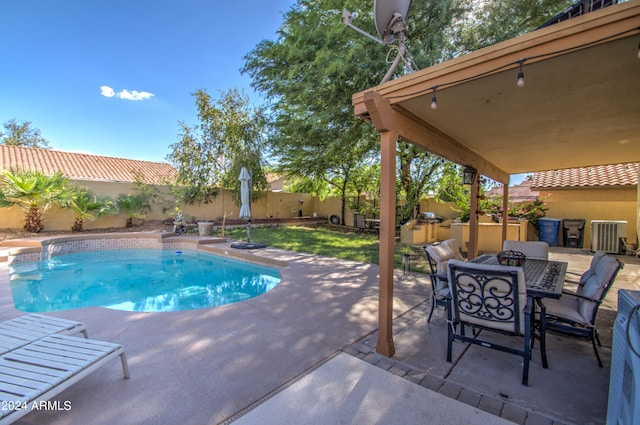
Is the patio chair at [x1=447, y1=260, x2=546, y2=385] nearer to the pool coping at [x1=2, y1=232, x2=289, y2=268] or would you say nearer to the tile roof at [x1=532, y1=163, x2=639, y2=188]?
the pool coping at [x1=2, y1=232, x2=289, y2=268]

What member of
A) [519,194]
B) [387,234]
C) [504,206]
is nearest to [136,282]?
[387,234]

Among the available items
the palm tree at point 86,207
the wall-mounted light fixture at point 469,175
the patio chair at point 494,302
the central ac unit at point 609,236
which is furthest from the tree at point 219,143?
the central ac unit at point 609,236

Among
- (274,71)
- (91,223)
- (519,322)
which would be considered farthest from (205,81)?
(519,322)

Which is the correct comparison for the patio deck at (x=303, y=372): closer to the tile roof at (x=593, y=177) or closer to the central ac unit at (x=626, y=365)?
the central ac unit at (x=626, y=365)

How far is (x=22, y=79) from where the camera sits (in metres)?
14.5

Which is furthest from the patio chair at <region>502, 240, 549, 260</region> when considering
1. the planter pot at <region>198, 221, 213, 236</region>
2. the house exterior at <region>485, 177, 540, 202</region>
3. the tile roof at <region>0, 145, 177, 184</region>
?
the tile roof at <region>0, 145, 177, 184</region>

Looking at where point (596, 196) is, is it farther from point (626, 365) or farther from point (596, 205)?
point (626, 365)

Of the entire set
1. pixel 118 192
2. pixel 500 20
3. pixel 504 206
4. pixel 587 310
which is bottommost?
pixel 587 310

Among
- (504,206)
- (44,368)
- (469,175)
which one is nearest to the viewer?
(44,368)

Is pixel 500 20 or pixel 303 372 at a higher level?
pixel 500 20

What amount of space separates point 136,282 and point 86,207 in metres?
7.28

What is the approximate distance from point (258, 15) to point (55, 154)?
14.7 m

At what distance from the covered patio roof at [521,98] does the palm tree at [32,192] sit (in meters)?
12.7

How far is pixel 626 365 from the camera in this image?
1442mm
